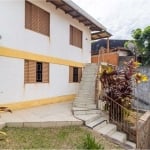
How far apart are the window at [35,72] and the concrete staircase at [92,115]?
2.20 m

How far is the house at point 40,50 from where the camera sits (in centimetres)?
1065

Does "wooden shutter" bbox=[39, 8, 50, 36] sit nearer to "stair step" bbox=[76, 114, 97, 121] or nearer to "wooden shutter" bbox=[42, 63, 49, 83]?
"wooden shutter" bbox=[42, 63, 49, 83]

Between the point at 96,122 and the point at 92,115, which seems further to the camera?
the point at 92,115

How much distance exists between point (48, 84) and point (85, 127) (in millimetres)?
4428

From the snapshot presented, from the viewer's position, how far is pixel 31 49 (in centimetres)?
1202

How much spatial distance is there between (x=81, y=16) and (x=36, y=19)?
376 cm

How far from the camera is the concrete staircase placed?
973cm

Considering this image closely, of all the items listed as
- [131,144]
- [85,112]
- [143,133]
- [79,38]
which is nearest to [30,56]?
[85,112]

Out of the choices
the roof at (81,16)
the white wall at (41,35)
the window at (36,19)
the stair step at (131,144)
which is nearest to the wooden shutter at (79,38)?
the white wall at (41,35)

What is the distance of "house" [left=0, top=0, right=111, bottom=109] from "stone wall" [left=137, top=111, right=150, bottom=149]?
5301 millimetres

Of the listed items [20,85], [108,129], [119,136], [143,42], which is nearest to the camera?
[119,136]

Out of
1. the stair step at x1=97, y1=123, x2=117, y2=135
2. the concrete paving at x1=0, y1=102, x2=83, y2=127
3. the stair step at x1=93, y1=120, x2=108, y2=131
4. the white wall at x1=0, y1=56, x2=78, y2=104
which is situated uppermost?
the white wall at x1=0, y1=56, x2=78, y2=104

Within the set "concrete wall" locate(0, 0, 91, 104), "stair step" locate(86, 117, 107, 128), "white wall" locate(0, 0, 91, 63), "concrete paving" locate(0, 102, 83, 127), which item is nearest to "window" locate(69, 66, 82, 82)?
"concrete wall" locate(0, 0, 91, 104)

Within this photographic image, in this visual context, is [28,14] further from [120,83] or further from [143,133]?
[143,133]
